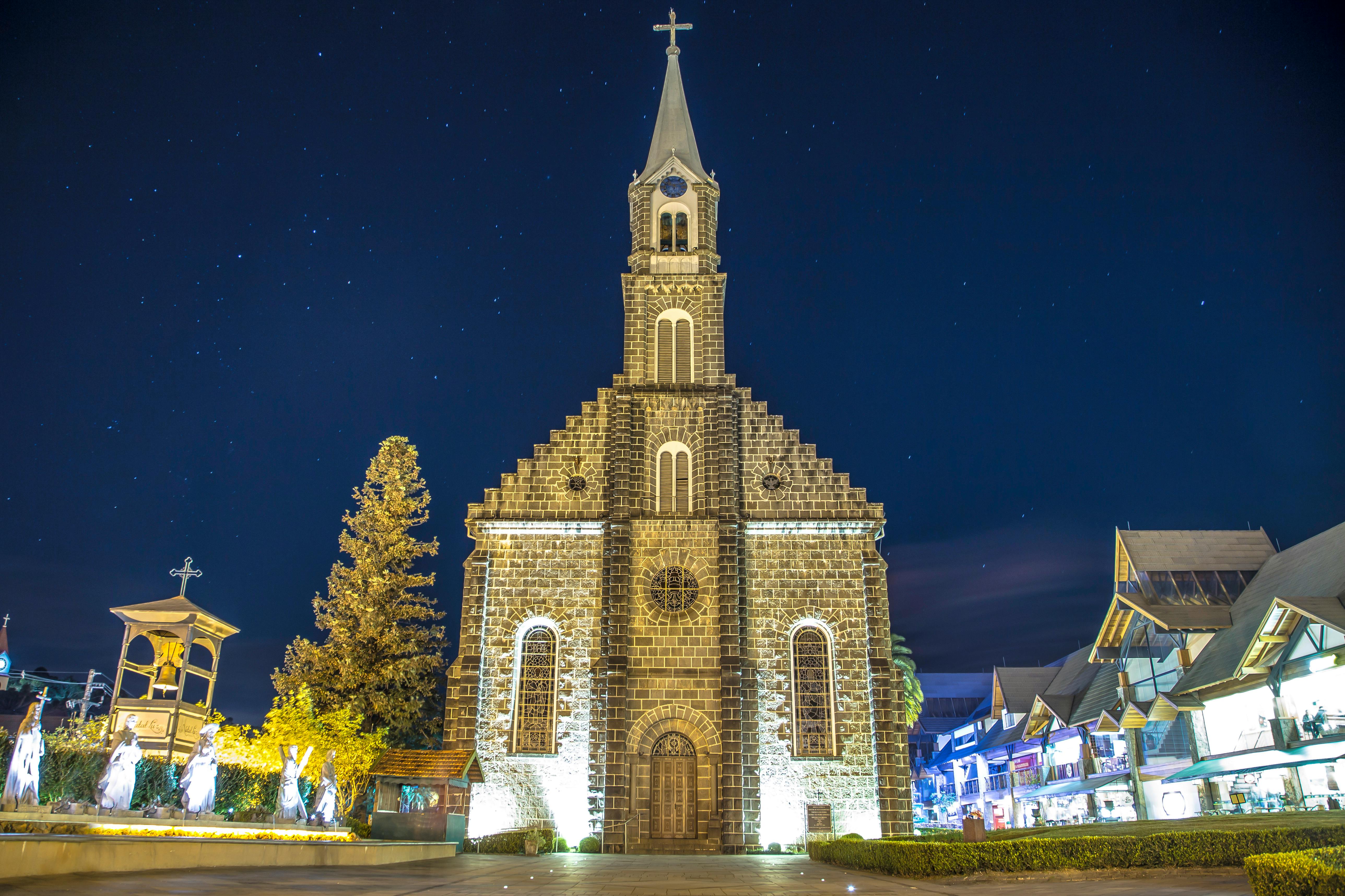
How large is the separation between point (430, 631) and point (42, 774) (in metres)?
13.5

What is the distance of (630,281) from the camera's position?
32.1 m

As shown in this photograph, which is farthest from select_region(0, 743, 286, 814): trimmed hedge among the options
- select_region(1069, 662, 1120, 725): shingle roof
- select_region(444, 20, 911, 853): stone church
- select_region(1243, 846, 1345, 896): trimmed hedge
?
select_region(1069, 662, 1120, 725): shingle roof

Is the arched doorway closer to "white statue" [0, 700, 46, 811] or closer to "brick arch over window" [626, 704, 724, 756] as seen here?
"brick arch over window" [626, 704, 724, 756]

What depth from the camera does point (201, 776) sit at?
678 inches

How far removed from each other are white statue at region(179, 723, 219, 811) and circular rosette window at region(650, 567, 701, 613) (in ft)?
45.4

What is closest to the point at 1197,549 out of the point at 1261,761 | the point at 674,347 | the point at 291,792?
the point at 1261,761

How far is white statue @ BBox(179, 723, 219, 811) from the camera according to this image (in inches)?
670

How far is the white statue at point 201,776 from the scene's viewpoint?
17016 mm

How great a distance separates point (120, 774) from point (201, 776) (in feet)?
6.61

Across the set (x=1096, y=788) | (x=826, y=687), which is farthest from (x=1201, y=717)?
(x=826, y=687)

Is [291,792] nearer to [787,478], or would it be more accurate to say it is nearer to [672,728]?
[672,728]

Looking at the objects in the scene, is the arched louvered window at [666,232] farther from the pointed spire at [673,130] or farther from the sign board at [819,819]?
the sign board at [819,819]

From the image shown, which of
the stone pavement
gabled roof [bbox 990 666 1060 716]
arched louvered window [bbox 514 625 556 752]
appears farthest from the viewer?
gabled roof [bbox 990 666 1060 716]

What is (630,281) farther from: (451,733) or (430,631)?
(451,733)
